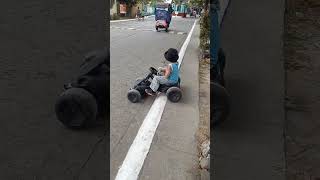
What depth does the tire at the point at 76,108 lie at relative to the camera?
279cm

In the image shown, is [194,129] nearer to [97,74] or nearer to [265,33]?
[265,33]

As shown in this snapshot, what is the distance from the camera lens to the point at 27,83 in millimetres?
3568

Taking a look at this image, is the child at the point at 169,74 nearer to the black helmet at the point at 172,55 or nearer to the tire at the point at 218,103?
the black helmet at the point at 172,55

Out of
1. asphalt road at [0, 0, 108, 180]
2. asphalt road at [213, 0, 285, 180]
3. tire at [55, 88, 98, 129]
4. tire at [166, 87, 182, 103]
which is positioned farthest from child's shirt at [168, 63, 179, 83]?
tire at [55, 88, 98, 129]

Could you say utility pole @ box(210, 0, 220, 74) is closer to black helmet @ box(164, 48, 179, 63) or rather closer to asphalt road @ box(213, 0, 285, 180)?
asphalt road @ box(213, 0, 285, 180)

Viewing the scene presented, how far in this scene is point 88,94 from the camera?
9.02 ft

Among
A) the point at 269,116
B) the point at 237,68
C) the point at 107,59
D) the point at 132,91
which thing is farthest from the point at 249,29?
the point at 132,91

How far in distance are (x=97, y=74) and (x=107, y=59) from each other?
114 mm

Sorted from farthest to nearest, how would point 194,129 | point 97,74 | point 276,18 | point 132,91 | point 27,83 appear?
point 132,91 < point 194,129 < point 276,18 < point 27,83 < point 97,74

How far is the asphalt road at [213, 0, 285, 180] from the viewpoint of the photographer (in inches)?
116

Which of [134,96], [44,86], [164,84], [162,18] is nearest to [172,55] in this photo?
[164,84]

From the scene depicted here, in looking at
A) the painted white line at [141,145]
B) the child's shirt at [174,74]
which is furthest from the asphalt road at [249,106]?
the child's shirt at [174,74]

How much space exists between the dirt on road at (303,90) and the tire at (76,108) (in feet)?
5.02

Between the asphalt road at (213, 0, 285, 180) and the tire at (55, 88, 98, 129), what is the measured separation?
902mm
